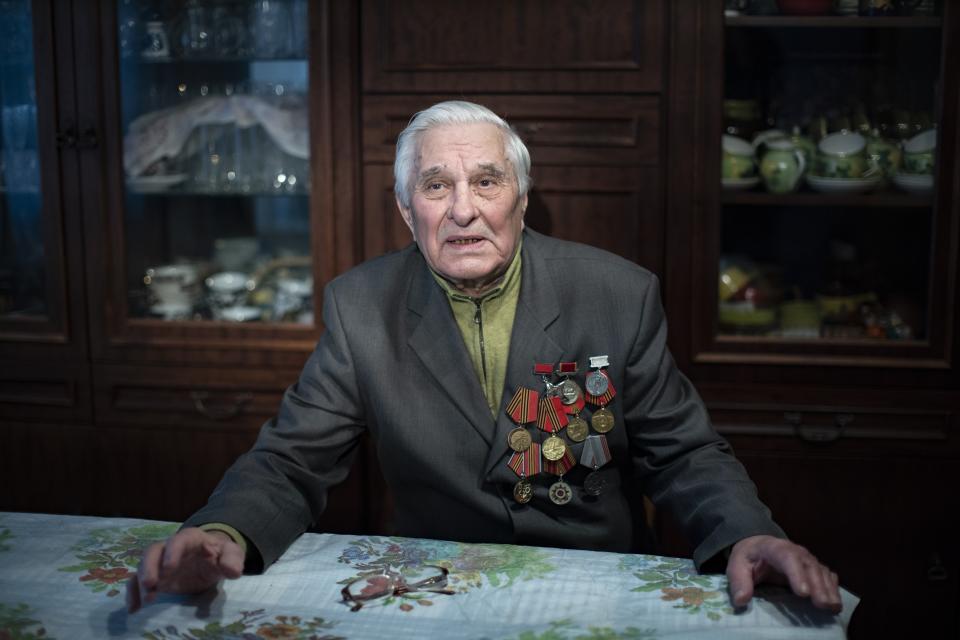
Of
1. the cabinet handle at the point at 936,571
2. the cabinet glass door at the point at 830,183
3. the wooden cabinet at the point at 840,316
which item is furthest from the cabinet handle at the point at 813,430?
the cabinet handle at the point at 936,571

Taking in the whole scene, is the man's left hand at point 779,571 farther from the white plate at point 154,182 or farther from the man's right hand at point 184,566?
the white plate at point 154,182

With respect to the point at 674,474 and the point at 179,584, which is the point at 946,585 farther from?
the point at 179,584

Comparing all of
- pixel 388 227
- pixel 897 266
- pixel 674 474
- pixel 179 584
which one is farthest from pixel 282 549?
pixel 897 266

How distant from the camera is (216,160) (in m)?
2.61

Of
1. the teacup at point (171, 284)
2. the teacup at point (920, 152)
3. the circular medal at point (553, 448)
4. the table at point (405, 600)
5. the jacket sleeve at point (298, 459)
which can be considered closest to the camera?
the table at point (405, 600)

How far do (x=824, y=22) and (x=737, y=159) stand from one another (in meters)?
0.35

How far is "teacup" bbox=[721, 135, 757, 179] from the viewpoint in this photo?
7.59 ft

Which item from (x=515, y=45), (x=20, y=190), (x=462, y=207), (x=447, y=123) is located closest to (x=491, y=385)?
(x=462, y=207)

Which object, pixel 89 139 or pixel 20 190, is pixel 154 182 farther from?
pixel 20 190

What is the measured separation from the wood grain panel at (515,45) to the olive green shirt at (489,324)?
0.70m

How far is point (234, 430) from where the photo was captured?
2486 millimetres

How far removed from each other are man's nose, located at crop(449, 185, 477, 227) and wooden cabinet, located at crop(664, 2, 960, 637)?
792mm

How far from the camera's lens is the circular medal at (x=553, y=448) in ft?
5.06

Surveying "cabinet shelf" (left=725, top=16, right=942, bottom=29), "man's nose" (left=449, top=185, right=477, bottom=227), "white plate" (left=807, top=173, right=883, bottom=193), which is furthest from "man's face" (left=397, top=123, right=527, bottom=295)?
"white plate" (left=807, top=173, right=883, bottom=193)
